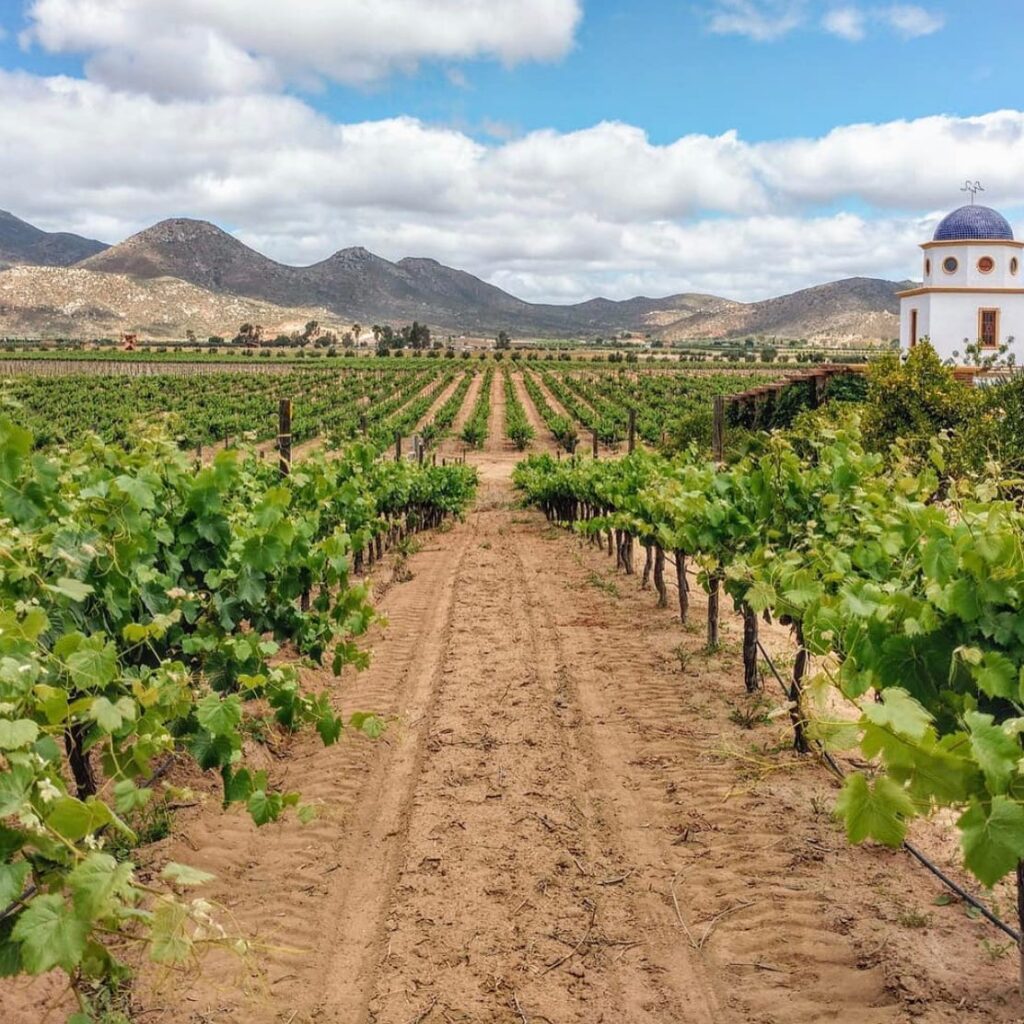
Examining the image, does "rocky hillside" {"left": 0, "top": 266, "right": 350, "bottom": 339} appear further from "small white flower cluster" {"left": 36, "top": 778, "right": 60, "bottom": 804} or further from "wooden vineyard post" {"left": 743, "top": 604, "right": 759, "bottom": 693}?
"small white flower cluster" {"left": 36, "top": 778, "right": 60, "bottom": 804}

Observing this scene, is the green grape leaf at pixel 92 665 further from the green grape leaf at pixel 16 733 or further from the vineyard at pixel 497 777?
the green grape leaf at pixel 16 733

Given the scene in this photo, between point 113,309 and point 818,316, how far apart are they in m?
119

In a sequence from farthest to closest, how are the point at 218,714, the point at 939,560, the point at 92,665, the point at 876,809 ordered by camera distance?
the point at 218,714
the point at 939,560
the point at 92,665
the point at 876,809

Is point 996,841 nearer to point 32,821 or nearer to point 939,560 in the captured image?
point 939,560

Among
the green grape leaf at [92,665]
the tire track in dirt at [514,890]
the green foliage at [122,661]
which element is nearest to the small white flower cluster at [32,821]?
the green foliage at [122,661]

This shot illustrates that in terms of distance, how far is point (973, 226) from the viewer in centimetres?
4000

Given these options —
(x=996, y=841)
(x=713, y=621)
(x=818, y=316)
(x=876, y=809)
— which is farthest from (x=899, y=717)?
(x=818, y=316)

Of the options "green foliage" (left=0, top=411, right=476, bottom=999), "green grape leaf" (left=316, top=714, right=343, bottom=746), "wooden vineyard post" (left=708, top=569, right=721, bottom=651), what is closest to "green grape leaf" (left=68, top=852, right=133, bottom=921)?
"green foliage" (left=0, top=411, right=476, bottom=999)

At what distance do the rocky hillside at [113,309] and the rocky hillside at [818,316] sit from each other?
7328 cm

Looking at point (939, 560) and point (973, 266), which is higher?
point (973, 266)

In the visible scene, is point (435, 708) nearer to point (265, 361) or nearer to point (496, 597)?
point (496, 597)

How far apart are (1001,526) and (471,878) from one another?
10.5ft

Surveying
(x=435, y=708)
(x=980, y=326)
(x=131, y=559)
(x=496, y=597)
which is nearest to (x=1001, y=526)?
(x=131, y=559)

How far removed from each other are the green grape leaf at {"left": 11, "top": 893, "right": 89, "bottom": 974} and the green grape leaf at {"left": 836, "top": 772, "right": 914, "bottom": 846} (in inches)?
70.0
